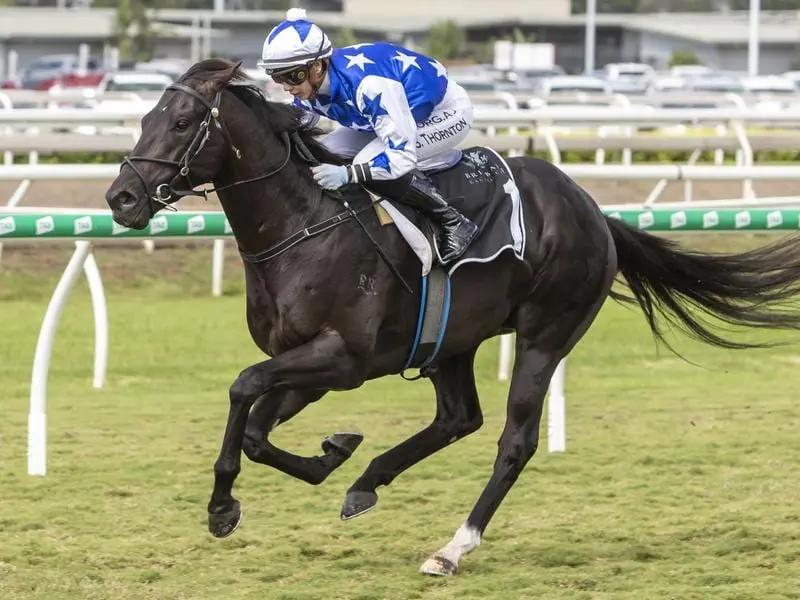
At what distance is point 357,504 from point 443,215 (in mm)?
882

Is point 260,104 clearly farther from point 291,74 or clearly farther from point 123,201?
point 123,201

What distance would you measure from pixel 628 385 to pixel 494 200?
10.0 ft

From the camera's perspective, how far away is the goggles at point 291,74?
4.09 meters

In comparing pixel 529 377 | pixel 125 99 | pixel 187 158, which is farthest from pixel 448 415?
pixel 125 99

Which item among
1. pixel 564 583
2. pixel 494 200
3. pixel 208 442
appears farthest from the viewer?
pixel 208 442

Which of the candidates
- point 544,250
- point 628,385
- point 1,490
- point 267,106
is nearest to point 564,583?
point 544,250

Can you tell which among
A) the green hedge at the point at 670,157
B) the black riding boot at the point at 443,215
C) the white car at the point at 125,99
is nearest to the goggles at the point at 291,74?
the black riding boot at the point at 443,215

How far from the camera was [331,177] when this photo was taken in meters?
4.16

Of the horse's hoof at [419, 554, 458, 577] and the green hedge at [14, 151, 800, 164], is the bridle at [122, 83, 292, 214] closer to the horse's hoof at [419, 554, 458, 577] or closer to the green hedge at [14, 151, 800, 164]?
the horse's hoof at [419, 554, 458, 577]

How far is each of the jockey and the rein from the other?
0.09 meters

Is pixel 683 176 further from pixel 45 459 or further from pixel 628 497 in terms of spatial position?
pixel 45 459

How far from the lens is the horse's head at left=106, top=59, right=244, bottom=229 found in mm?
3852

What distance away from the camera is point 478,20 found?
69.8m

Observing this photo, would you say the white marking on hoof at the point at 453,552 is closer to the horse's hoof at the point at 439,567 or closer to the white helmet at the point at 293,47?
the horse's hoof at the point at 439,567
